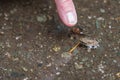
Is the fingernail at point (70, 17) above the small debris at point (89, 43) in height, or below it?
above

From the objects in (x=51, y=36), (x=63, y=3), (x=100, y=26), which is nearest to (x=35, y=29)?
(x=51, y=36)

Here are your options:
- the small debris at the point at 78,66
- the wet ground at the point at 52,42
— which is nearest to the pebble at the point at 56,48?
the wet ground at the point at 52,42

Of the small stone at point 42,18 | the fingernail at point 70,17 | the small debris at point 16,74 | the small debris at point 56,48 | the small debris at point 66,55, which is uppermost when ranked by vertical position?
the fingernail at point 70,17

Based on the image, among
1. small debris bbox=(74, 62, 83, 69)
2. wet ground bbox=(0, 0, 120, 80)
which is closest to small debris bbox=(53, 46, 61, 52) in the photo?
wet ground bbox=(0, 0, 120, 80)

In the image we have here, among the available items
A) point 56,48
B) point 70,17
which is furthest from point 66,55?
point 70,17

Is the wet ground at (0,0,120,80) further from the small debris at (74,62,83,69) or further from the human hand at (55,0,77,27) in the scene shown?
the human hand at (55,0,77,27)

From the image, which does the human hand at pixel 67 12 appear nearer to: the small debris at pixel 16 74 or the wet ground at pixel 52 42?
the wet ground at pixel 52 42

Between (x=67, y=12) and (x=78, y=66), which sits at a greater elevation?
(x=67, y=12)

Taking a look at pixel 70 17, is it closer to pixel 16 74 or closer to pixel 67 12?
pixel 67 12
